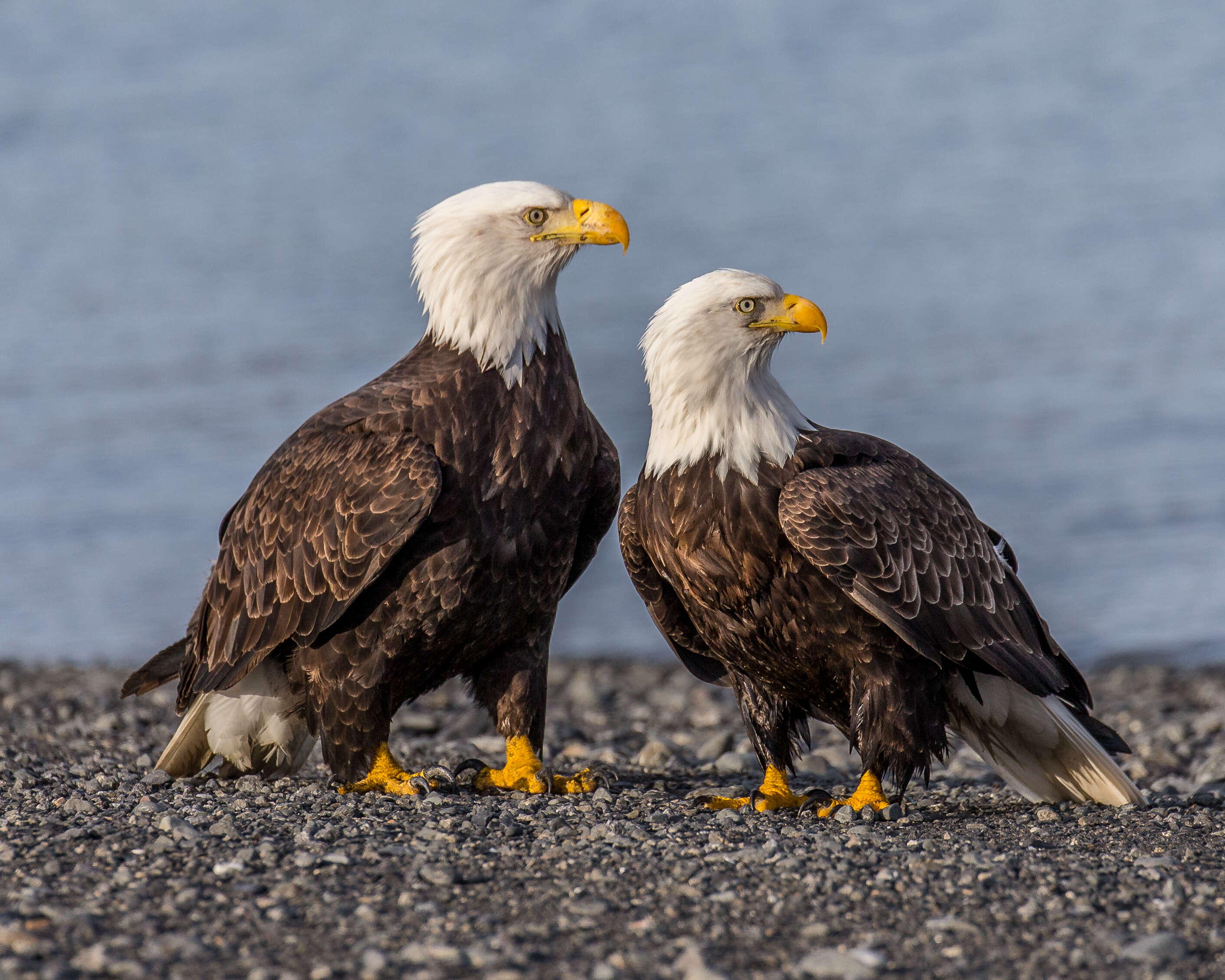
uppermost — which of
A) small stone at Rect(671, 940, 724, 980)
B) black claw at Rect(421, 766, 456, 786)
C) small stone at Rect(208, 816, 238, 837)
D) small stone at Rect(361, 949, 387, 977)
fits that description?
small stone at Rect(361, 949, 387, 977)

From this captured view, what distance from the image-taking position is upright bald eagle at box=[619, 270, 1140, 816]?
17.1 ft

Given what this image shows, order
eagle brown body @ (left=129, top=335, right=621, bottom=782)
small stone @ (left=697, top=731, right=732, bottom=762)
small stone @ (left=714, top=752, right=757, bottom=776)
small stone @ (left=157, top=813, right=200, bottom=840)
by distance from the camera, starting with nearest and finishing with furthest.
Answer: small stone @ (left=157, top=813, right=200, bottom=840) < eagle brown body @ (left=129, top=335, right=621, bottom=782) < small stone @ (left=714, top=752, right=757, bottom=776) < small stone @ (left=697, top=731, right=732, bottom=762)

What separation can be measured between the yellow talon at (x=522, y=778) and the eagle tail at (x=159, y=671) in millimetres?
1393

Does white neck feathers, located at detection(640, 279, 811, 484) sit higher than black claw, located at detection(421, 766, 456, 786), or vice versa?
white neck feathers, located at detection(640, 279, 811, 484)

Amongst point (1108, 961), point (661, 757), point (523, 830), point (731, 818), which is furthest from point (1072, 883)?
point (661, 757)

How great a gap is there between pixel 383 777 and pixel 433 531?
0.98m

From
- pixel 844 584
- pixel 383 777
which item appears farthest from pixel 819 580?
pixel 383 777

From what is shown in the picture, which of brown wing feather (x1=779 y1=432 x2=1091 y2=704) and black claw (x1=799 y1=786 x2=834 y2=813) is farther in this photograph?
black claw (x1=799 y1=786 x2=834 y2=813)

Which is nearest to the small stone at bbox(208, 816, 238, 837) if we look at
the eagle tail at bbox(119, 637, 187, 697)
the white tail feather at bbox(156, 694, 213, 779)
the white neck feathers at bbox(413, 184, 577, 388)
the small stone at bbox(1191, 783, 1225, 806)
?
the white tail feather at bbox(156, 694, 213, 779)

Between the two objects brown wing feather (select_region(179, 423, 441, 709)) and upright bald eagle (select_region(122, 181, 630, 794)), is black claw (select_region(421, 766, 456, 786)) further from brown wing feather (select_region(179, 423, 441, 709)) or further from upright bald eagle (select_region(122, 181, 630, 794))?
brown wing feather (select_region(179, 423, 441, 709))

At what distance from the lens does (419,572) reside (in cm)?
531

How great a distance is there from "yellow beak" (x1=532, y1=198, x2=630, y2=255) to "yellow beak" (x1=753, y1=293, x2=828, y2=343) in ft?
2.04

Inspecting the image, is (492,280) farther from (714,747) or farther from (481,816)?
(714,747)

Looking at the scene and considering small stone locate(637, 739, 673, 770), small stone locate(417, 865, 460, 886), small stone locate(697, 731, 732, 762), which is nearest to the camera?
small stone locate(417, 865, 460, 886)
